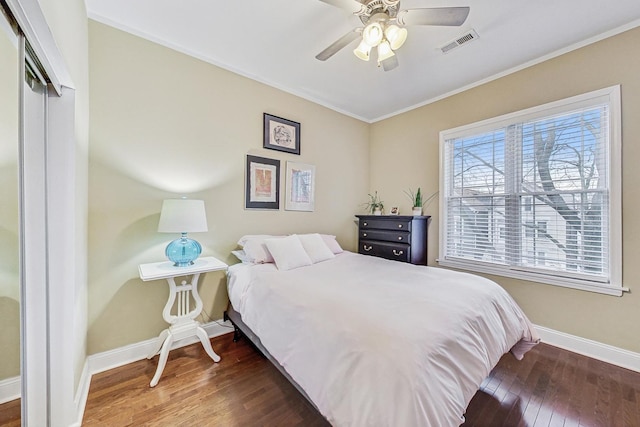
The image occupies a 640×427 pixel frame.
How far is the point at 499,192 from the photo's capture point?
109 inches

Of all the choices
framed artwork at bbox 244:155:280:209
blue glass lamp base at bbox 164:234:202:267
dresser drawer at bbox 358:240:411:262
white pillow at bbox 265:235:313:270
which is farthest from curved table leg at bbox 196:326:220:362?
dresser drawer at bbox 358:240:411:262

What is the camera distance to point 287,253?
235 cm

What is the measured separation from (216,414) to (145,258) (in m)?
1.36

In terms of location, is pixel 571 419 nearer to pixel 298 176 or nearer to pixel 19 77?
pixel 298 176

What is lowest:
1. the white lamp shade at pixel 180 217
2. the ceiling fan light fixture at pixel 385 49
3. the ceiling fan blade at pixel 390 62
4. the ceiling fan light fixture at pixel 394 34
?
the white lamp shade at pixel 180 217

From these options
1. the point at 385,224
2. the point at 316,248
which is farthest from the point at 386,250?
the point at 316,248

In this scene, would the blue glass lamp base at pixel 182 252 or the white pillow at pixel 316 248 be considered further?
the white pillow at pixel 316 248

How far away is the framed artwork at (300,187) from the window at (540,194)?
1.72m

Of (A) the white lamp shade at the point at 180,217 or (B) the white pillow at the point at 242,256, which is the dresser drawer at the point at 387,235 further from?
(A) the white lamp shade at the point at 180,217

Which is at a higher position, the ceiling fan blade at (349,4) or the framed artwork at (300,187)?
the ceiling fan blade at (349,4)

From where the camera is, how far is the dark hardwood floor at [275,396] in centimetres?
147

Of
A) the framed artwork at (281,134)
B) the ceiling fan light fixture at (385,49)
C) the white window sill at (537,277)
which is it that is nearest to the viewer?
the ceiling fan light fixture at (385,49)

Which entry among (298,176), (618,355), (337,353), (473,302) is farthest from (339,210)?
(618,355)

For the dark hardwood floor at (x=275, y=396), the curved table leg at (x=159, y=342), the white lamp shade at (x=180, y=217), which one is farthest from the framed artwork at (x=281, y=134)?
the dark hardwood floor at (x=275, y=396)
